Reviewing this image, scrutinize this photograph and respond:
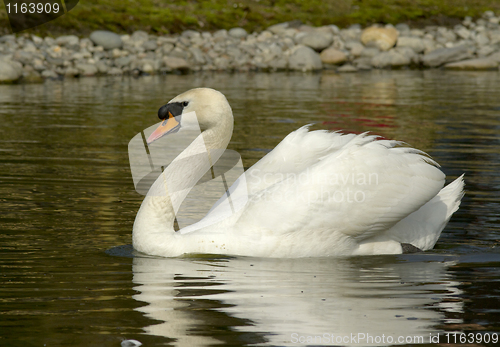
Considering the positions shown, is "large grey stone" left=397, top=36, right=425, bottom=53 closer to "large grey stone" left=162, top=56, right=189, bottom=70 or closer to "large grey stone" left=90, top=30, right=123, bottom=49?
"large grey stone" left=162, top=56, right=189, bottom=70

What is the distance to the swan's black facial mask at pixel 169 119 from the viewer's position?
6.02m

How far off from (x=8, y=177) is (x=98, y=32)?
867 inches

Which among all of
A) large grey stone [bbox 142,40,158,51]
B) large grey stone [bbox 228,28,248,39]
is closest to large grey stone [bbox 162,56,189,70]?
large grey stone [bbox 142,40,158,51]

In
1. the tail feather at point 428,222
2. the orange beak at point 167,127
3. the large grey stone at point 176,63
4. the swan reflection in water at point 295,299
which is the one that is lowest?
the swan reflection in water at point 295,299

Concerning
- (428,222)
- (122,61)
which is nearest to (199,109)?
(428,222)

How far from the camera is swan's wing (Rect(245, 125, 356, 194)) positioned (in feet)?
21.4

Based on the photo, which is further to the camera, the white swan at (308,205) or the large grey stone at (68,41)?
the large grey stone at (68,41)

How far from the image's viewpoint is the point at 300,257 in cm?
596

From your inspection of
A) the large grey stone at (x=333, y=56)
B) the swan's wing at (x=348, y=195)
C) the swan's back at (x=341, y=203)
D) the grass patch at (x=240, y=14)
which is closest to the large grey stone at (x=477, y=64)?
the large grey stone at (x=333, y=56)

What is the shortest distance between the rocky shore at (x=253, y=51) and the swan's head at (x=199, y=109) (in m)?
21.6

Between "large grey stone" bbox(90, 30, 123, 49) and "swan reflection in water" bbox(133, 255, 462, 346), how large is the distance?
2523 centimetres

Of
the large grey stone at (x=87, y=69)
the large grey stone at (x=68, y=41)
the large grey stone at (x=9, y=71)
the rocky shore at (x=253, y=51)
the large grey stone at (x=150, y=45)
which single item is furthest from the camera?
the large grey stone at (x=150, y=45)

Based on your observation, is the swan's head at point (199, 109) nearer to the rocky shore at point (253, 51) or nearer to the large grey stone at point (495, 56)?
the rocky shore at point (253, 51)

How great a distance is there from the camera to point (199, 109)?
6.09 metres
